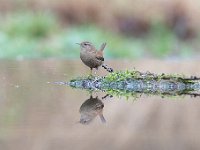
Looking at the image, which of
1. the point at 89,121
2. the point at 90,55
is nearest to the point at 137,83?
the point at 90,55

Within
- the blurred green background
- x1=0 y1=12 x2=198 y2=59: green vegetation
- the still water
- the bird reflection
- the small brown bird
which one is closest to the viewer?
the still water

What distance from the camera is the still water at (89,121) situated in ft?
22.2

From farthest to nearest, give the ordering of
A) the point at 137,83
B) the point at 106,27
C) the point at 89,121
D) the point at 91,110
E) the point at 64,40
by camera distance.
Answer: the point at 106,27 → the point at 64,40 → the point at 137,83 → the point at 91,110 → the point at 89,121

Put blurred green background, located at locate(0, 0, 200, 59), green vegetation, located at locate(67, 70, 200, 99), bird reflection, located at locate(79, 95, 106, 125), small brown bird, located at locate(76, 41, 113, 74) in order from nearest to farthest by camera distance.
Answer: bird reflection, located at locate(79, 95, 106, 125) < green vegetation, located at locate(67, 70, 200, 99) < small brown bird, located at locate(76, 41, 113, 74) < blurred green background, located at locate(0, 0, 200, 59)

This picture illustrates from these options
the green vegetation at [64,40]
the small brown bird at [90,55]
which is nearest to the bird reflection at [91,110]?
the small brown bird at [90,55]

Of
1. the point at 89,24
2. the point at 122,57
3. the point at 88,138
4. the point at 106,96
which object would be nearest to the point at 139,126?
the point at 88,138

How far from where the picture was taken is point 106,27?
19.0 m

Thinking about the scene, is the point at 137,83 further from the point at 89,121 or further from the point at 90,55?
the point at 89,121

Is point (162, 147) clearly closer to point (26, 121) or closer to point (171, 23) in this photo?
point (26, 121)

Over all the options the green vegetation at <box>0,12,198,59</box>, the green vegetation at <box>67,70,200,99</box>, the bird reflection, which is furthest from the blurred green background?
the bird reflection

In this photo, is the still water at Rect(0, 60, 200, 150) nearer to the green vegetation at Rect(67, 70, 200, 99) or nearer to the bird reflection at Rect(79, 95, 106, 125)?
the bird reflection at Rect(79, 95, 106, 125)

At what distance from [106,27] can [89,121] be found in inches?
A: 443

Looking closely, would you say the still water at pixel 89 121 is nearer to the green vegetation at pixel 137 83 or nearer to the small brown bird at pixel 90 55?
the green vegetation at pixel 137 83

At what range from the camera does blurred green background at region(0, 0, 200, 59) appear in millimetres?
17703
